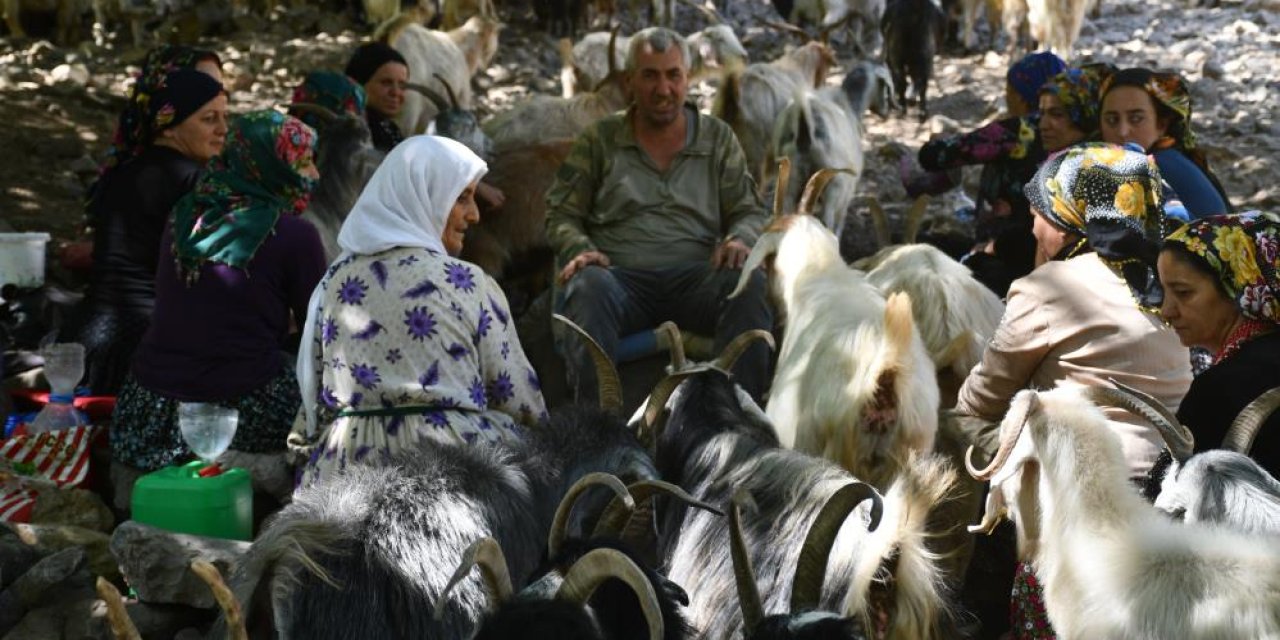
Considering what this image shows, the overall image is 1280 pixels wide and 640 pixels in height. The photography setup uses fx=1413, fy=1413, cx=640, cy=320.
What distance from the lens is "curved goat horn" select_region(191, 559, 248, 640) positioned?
7.84 feet

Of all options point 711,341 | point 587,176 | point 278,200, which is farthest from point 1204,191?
point 278,200

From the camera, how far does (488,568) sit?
2568 millimetres

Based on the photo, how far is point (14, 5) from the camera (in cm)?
1182

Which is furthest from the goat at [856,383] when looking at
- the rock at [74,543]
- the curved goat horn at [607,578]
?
the rock at [74,543]

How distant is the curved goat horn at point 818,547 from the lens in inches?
107

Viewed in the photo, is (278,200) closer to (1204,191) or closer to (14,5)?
(1204,191)

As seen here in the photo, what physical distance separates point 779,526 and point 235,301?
1.93 metres

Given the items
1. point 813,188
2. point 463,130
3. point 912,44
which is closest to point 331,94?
point 463,130

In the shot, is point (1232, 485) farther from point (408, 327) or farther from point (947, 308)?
point (947, 308)

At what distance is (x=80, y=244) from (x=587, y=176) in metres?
2.17

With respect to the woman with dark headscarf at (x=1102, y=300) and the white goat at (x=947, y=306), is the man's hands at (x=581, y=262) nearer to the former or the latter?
the white goat at (x=947, y=306)

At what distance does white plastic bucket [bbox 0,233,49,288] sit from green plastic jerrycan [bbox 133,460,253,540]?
90.7 inches

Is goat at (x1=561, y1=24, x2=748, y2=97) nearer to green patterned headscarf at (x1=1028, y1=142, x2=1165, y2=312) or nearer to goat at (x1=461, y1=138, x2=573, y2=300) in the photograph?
goat at (x1=461, y1=138, x2=573, y2=300)

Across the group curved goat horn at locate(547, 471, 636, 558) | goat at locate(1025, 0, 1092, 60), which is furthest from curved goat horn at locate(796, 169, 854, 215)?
goat at locate(1025, 0, 1092, 60)
